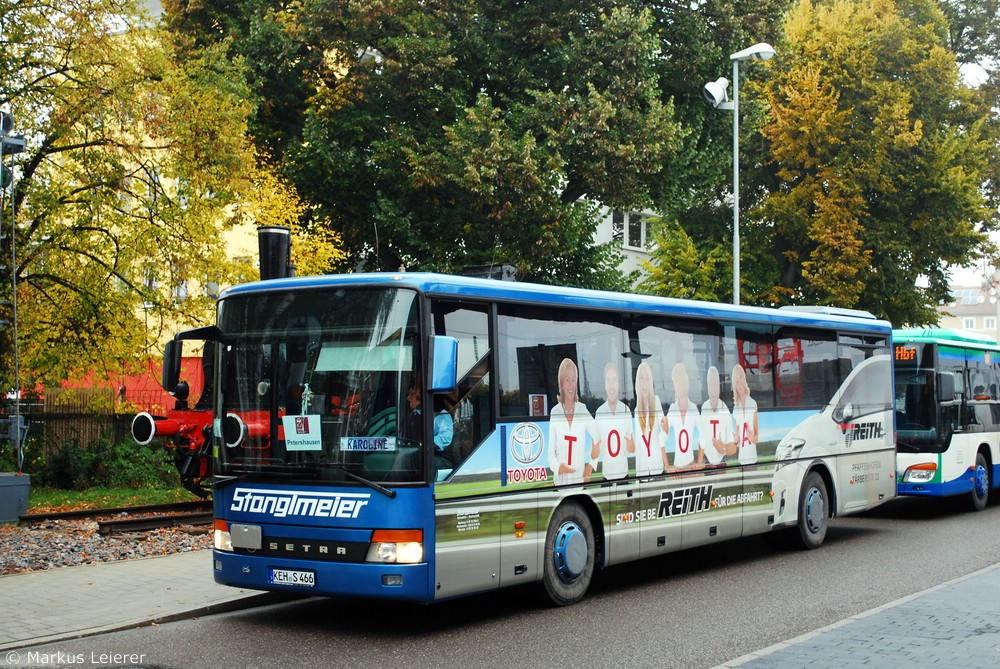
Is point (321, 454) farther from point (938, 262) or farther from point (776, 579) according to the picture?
point (938, 262)

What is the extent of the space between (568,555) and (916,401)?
10.0 m

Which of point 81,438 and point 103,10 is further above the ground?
point 103,10

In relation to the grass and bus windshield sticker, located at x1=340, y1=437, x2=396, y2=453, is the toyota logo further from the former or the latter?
the grass

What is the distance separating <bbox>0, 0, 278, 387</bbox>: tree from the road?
1159cm

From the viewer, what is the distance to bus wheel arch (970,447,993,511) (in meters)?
19.4

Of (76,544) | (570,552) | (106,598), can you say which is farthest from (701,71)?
(106,598)

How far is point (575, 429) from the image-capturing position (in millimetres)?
10742

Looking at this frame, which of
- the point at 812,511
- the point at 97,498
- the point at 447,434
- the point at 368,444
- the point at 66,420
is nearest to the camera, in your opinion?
the point at 368,444

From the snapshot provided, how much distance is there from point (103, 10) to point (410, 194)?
8168mm

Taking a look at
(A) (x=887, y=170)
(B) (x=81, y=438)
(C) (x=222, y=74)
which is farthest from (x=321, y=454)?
(A) (x=887, y=170)

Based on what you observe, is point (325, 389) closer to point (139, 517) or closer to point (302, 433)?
point (302, 433)

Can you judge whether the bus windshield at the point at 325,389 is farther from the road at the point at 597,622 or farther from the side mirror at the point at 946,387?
the side mirror at the point at 946,387

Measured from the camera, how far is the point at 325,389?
918cm

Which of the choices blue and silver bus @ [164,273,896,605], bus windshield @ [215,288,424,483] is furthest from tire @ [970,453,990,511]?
bus windshield @ [215,288,424,483]
